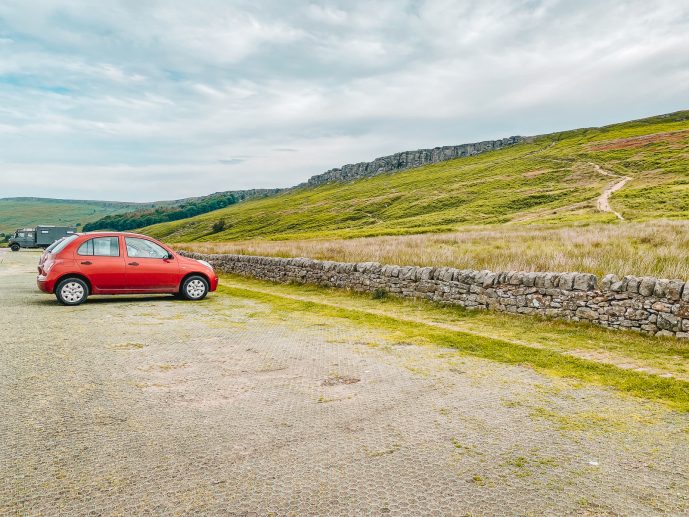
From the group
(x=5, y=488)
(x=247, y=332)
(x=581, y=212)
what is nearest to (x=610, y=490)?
(x=5, y=488)

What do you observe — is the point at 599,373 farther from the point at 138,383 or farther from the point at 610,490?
the point at 138,383

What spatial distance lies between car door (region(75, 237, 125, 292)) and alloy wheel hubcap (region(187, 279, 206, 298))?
1.80m

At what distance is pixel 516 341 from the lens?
28.1 feet

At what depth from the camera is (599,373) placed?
6.57 m

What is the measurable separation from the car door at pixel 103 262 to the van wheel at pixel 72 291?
25 centimetres

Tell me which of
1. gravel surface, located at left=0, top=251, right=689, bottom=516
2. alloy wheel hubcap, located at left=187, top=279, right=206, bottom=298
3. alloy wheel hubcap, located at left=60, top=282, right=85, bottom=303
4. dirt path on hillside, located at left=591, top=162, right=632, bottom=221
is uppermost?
dirt path on hillside, located at left=591, top=162, right=632, bottom=221

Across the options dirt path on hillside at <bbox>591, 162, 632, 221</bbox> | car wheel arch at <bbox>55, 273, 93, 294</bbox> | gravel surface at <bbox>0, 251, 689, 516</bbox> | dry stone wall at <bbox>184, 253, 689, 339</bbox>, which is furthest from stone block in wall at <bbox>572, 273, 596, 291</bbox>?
dirt path on hillside at <bbox>591, 162, 632, 221</bbox>

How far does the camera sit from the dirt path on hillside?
52.3 m

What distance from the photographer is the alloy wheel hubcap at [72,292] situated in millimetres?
12602

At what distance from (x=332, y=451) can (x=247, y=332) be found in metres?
5.47

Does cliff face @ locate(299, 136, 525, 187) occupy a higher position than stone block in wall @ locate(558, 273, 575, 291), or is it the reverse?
cliff face @ locate(299, 136, 525, 187)

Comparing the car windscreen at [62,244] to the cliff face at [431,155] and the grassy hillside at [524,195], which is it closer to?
the grassy hillside at [524,195]

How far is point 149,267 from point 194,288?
55.9 inches

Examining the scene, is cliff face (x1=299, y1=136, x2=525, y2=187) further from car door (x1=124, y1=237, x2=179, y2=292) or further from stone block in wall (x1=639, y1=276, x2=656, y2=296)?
stone block in wall (x1=639, y1=276, x2=656, y2=296)
